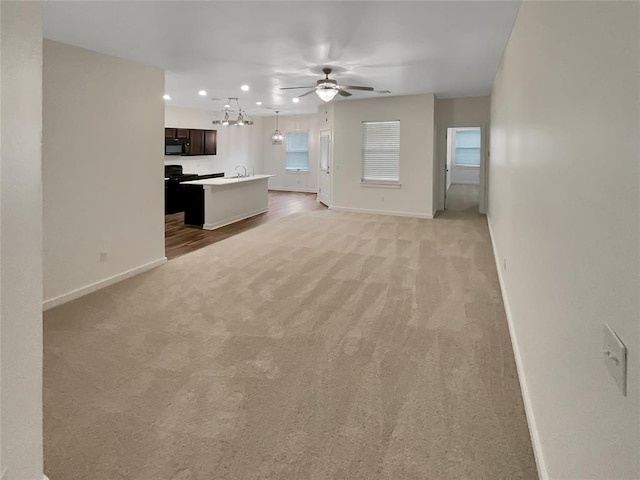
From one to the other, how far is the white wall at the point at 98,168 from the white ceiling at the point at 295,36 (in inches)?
10.4

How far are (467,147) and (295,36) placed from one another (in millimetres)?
13626

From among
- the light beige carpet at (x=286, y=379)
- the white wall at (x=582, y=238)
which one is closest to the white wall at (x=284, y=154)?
the light beige carpet at (x=286, y=379)

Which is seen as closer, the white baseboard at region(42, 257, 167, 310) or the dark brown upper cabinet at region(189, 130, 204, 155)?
the white baseboard at region(42, 257, 167, 310)

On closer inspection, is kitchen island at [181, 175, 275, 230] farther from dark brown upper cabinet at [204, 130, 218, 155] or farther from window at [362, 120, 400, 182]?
dark brown upper cabinet at [204, 130, 218, 155]

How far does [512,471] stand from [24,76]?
2.46 meters

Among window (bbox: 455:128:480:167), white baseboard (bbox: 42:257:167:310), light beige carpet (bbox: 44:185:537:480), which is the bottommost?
light beige carpet (bbox: 44:185:537:480)

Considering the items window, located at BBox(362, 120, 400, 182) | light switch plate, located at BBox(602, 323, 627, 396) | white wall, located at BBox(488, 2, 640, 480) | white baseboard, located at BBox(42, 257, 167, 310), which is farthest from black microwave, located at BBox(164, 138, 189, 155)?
light switch plate, located at BBox(602, 323, 627, 396)

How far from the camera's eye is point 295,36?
4.39 metres

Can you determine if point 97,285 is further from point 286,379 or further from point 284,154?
point 284,154

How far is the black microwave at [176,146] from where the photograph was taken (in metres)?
11.0

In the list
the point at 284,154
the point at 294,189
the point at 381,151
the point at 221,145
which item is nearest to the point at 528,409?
the point at 381,151

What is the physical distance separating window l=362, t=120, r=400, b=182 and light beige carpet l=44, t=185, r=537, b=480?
474 centimetres

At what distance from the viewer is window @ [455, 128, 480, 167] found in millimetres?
16359

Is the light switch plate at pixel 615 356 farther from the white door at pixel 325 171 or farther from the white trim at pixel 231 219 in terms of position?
the white door at pixel 325 171
